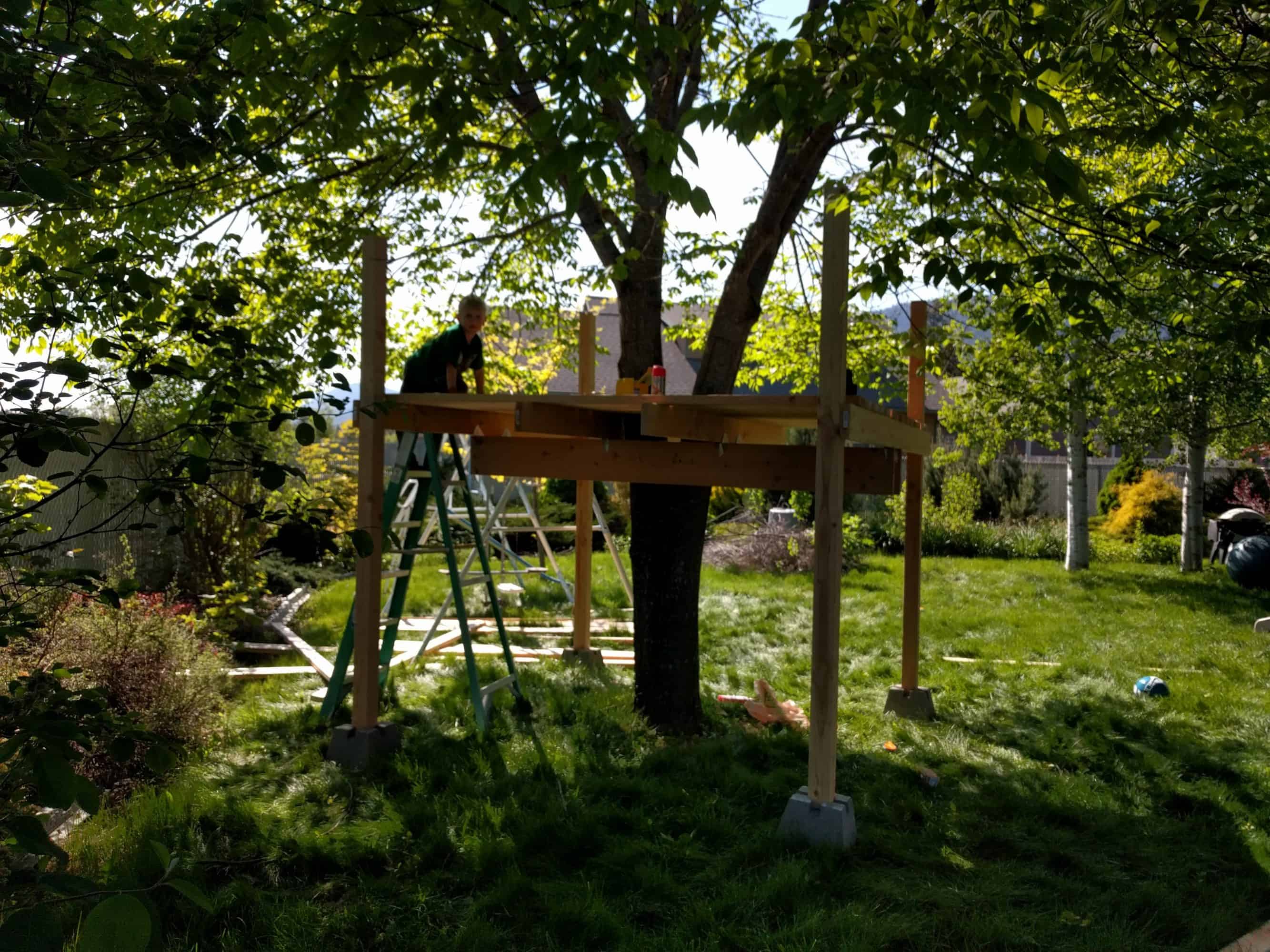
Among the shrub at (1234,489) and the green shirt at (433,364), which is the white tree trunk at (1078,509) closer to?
the shrub at (1234,489)

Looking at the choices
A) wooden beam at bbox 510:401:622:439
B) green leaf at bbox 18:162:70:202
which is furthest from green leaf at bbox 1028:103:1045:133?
green leaf at bbox 18:162:70:202

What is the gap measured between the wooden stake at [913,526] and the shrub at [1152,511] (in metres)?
13.0

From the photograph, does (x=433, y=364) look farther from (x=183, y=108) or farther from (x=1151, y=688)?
(x=1151, y=688)

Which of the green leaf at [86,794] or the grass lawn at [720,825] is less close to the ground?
the green leaf at [86,794]

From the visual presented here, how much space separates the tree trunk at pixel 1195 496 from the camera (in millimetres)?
13211

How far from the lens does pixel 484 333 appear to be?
32.8 ft

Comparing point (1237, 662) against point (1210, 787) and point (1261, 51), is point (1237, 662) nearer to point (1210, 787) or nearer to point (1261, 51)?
point (1210, 787)

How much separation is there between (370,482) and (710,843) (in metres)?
2.60

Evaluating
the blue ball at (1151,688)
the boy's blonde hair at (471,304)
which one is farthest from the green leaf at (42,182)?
the blue ball at (1151,688)

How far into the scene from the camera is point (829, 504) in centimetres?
445

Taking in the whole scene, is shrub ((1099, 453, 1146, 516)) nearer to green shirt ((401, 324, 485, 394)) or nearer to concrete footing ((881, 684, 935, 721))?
concrete footing ((881, 684, 935, 721))

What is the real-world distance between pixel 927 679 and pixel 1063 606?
13.4 feet

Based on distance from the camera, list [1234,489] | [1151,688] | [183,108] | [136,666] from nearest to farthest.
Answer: [183,108] → [136,666] → [1151,688] → [1234,489]

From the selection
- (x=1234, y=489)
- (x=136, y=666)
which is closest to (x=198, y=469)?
(x=136, y=666)
